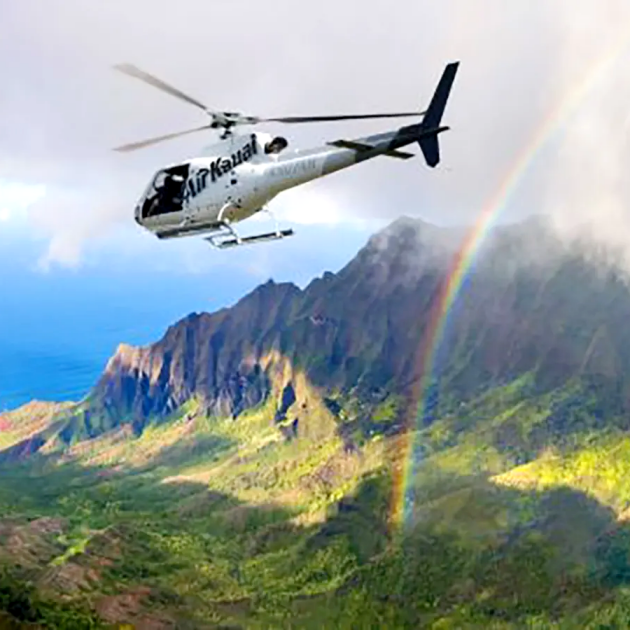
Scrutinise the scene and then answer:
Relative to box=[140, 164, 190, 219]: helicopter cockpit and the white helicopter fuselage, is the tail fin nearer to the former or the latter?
the white helicopter fuselage

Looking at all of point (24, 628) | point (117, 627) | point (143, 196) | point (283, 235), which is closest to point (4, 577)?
point (117, 627)

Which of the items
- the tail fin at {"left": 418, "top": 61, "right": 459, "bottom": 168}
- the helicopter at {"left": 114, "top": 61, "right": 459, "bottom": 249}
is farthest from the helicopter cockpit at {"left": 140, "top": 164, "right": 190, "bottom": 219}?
the tail fin at {"left": 418, "top": 61, "right": 459, "bottom": 168}

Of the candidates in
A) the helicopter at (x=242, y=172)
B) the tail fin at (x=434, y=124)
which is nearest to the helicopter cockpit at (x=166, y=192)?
the helicopter at (x=242, y=172)

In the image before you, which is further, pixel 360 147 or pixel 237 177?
pixel 237 177

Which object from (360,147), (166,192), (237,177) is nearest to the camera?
(360,147)

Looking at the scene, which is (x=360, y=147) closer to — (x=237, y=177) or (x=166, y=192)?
(x=237, y=177)

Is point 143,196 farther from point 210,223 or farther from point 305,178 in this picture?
point 305,178

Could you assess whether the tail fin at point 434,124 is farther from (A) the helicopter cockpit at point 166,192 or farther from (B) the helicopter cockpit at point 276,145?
(A) the helicopter cockpit at point 166,192

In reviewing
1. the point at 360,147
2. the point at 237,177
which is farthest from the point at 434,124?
the point at 237,177
